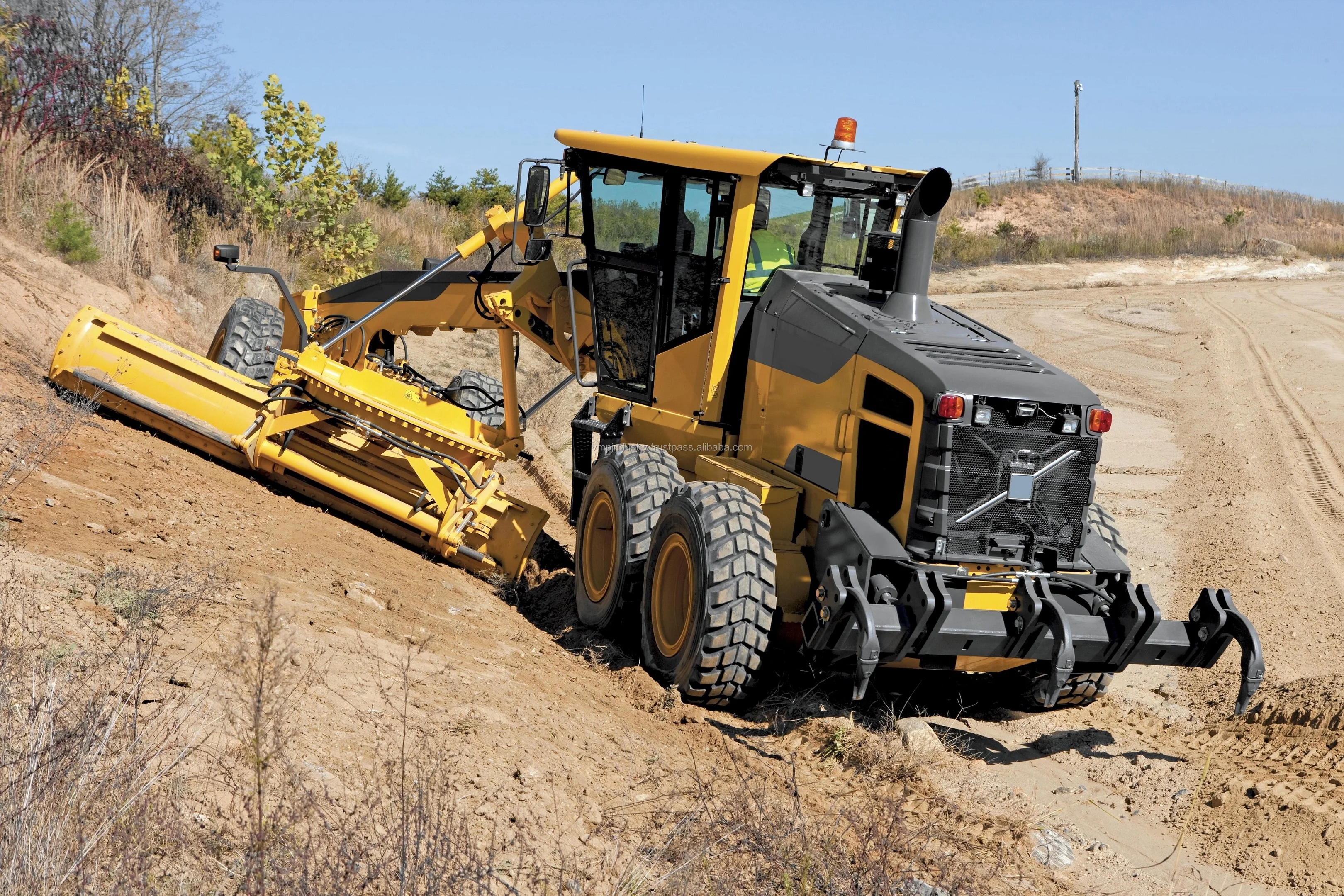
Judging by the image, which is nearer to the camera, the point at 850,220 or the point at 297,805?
the point at 297,805

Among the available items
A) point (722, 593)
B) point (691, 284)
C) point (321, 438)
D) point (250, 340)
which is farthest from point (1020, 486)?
point (250, 340)

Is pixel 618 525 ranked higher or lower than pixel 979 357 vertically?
lower

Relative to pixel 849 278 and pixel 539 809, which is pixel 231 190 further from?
pixel 539 809

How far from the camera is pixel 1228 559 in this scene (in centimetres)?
878

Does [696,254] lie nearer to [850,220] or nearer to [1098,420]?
[850,220]

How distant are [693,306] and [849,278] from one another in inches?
36.2

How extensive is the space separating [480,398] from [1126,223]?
40.1 metres

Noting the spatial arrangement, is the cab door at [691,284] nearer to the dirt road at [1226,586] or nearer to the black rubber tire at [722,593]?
the black rubber tire at [722,593]

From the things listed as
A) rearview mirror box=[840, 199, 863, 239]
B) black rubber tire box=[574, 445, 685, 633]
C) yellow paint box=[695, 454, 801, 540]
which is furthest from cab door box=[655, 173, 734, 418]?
rearview mirror box=[840, 199, 863, 239]

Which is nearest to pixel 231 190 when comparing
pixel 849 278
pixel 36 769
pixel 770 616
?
pixel 849 278

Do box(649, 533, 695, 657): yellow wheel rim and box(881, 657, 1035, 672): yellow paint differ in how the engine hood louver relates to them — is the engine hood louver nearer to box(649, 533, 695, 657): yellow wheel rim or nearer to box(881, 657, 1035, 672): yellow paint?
box(881, 657, 1035, 672): yellow paint

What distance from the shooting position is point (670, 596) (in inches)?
236

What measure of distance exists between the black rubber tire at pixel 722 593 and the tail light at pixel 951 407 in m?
1.01

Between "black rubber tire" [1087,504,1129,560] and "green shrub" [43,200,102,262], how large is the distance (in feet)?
29.0
